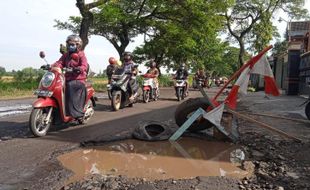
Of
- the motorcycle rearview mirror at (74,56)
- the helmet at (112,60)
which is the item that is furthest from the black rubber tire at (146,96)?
the motorcycle rearview mirror at (74,56)

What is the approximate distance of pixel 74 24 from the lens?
119 feet

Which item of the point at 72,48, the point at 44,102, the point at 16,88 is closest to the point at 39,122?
the point at 44,102

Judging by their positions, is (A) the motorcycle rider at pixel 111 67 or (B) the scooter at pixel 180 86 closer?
(A) the motorcycle rider at pixel 111 67

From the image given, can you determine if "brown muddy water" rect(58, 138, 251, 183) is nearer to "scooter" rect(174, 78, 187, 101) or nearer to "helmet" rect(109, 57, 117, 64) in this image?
"helmet" rect(109, 57, 117, 64)

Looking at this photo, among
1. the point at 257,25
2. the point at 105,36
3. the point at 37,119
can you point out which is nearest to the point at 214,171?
the point at 37,119

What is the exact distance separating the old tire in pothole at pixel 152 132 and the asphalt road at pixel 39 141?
0.46 m

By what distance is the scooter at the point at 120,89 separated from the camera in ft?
39.6

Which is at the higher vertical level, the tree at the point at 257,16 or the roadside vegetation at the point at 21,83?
the tree at the point at 257,16

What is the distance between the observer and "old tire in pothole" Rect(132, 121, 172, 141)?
7105mm

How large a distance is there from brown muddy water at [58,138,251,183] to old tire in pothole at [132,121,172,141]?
148mm

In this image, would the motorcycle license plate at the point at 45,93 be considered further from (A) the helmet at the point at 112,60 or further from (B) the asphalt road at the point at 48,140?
(A) the helmet at the point at 112,60

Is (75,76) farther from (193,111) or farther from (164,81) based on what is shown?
(164,81)

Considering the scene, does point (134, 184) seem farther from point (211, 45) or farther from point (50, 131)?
point (211, 45)

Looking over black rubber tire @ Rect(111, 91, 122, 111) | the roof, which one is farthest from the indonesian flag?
the roof
